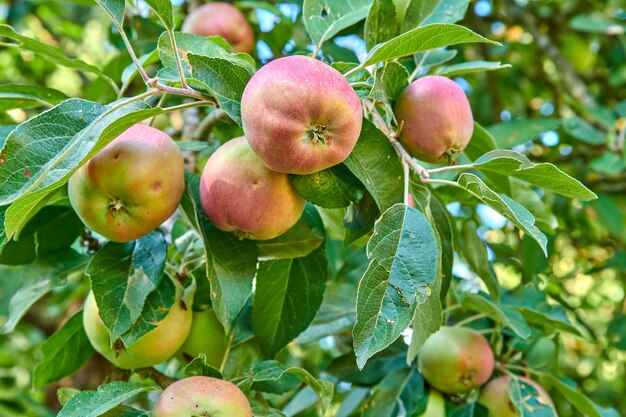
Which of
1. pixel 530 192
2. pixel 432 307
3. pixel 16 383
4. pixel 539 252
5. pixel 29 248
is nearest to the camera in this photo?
pixel 432 307

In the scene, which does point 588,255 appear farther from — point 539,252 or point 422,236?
point 422,236

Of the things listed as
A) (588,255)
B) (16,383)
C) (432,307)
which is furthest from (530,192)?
(16,383)

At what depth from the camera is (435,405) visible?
1520mm

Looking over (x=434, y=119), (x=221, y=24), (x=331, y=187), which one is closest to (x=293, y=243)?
(x=331, y=187)

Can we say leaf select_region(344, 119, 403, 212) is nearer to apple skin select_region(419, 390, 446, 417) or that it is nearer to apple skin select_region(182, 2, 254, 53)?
apple skin select_region(419, 390, 446, 417)

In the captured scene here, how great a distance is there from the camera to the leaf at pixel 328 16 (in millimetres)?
1258

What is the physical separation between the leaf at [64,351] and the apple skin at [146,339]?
0.65 ft

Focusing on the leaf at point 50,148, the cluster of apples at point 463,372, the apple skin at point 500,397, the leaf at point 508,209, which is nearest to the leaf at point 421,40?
the leaf at point 508,209

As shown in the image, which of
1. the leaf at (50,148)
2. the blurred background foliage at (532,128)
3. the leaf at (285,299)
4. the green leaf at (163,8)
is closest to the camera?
the leaf at (50,148)

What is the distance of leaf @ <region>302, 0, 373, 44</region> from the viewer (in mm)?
1258

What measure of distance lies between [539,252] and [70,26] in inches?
83.8

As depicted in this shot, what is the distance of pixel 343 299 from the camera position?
165cm

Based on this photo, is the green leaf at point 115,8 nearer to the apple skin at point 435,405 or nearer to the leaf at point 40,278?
the leaf at point 40,278

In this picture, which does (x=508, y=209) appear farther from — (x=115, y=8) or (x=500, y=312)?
(x=115, y=8)
